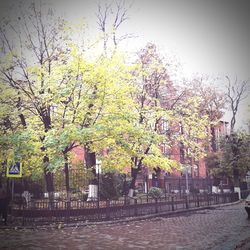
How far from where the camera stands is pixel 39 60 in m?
14.8

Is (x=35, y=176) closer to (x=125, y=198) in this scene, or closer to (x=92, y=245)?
(x=125, y=198)

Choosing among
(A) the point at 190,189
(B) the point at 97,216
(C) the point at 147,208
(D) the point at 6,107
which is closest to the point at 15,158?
(D) the point at 6,107

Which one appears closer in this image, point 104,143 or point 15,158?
point 15,158

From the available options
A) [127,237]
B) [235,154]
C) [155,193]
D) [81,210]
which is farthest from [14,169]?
[235,154]

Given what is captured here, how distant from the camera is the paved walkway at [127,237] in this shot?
8.53m

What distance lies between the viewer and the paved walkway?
8531mm

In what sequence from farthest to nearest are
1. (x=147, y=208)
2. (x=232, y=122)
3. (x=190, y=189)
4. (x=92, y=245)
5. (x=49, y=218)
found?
(x=232, y=122) < (x=190, y=189) < (x=147, y=208) < (x=49, y=218) < (x=92, y=245)

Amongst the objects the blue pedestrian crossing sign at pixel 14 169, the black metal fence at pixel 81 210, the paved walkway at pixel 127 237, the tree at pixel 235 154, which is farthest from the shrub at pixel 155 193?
the tree at pixel 235 154

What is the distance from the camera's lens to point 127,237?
32.7 feet

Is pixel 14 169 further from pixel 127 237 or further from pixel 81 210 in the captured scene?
pixel 127 237

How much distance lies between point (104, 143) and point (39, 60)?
17.2 feet

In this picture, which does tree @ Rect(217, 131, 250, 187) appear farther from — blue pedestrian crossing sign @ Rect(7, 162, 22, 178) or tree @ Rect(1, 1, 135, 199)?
blue pedestrian crossing sign @ Rect(7, 162, 22, 178)

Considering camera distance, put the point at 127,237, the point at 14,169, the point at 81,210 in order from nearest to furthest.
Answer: the point at 127,237
the point at 14,169
the point at 81,210

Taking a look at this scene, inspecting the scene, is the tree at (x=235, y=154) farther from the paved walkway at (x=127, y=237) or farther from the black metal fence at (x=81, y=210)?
the paved walkway at (x=127, y=237)
